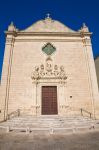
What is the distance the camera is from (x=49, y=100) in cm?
1376

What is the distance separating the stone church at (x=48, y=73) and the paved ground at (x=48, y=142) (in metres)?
5.52

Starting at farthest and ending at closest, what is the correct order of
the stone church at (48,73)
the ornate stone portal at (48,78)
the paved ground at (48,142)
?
the ornate stone portal at (48,78)
the stone church at (48,73)
the paved ground at (48,142)

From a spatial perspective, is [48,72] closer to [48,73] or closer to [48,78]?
[48,73]

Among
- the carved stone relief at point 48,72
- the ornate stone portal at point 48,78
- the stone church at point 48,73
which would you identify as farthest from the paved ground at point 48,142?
the carved stone relief at point 48,72

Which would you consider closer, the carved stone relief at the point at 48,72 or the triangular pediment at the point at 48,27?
the carved stone relief at the point at 48,72

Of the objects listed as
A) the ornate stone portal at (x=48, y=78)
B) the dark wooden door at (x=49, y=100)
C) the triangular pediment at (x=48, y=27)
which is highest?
the triangular pediment at (x=48, y=27)

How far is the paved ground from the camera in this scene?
5.80 meters

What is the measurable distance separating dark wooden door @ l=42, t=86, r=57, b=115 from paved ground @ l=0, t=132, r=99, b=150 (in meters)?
5.79

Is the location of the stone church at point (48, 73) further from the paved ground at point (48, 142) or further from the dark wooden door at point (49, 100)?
the paved ground at point (48, 142)

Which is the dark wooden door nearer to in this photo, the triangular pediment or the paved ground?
the paved ground

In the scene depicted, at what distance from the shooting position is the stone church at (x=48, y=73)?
13094 millimetres

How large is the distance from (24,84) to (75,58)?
5843mm

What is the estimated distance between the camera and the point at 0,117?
40.0ft

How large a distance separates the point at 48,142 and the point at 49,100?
734 cm
